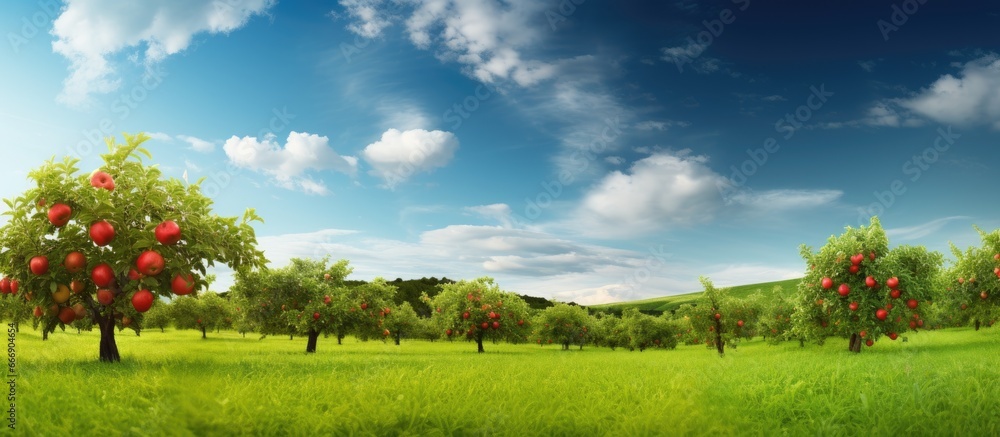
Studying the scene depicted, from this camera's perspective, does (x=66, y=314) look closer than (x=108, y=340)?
Yes

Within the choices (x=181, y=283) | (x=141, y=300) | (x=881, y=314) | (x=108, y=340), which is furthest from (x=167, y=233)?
(x=881, y=314)

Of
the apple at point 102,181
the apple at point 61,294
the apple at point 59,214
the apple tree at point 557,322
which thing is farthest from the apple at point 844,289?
the apple tree at point 557,322

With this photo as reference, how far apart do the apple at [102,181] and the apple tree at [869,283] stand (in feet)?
82.0

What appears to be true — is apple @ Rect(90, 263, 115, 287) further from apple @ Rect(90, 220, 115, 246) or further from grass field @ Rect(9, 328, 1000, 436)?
grass field @ Rect(9, 328, 1000, 436)

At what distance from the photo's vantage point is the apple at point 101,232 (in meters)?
10.5

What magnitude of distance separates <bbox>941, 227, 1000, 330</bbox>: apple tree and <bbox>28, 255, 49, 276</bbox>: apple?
38.9 meters

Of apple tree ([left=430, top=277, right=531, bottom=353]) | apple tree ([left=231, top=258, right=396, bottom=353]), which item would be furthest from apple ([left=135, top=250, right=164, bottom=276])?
apple tree ([left=430, top=277, right=531, bottom=353])

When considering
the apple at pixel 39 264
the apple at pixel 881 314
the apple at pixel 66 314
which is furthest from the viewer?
the apple at pixel 881 314

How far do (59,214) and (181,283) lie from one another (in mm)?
2691

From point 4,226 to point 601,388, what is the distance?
43.8 ft

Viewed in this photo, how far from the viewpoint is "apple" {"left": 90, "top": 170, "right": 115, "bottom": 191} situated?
11.0 metres

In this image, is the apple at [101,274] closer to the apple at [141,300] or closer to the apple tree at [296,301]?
the apple at [141,300]

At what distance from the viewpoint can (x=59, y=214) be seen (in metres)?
10.8

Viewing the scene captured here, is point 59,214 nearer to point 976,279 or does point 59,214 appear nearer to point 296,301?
point 296,301
